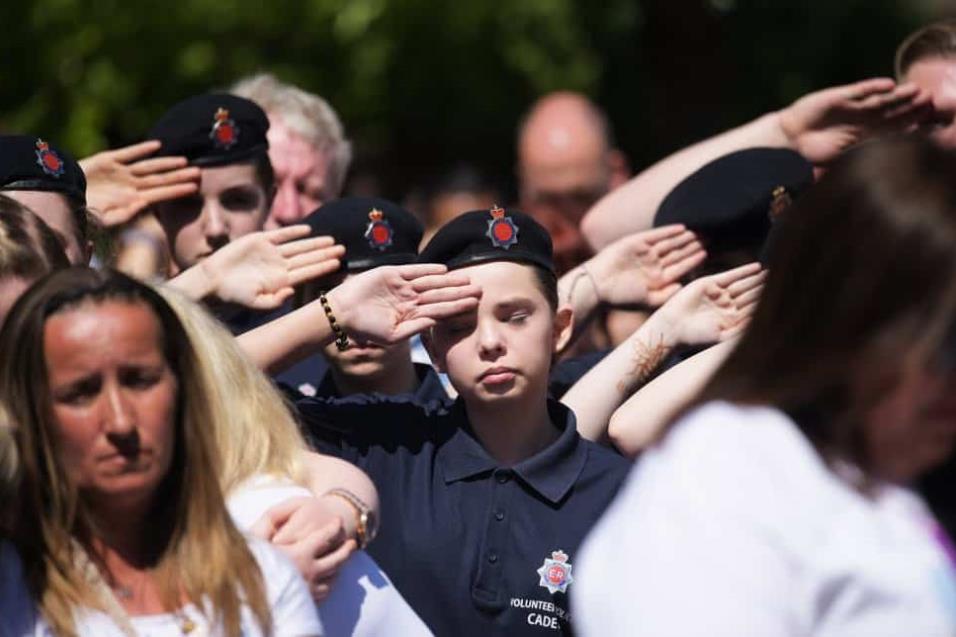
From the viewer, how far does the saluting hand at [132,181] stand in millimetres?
5125

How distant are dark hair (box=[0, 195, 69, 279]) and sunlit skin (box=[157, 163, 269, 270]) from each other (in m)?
1.47

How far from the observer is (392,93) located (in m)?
12.9

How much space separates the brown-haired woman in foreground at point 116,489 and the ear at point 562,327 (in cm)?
159

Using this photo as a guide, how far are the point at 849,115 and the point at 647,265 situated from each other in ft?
2.67

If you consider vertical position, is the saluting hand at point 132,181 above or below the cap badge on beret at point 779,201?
above

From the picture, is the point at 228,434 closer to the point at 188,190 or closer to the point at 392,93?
the point at 188,190

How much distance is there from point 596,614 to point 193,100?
3.44 metres

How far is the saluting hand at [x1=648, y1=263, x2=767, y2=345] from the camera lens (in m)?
4.46

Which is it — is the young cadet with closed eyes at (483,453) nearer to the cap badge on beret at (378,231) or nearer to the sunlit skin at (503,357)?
the sunlit skin at (503,357)

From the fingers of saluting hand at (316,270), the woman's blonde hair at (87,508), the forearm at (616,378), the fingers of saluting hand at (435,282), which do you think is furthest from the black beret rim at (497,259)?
the woman's blonde hair at (87,508)

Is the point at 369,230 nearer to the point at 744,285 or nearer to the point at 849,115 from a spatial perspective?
the point at 744,285

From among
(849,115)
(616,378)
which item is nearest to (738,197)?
(849,115)

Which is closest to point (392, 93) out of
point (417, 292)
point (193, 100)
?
point (193, 100)

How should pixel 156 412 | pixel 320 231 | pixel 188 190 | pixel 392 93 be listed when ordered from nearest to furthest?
pixel 156 412 < pixel 320 231 < pixel 188 190 < pixel 392 93
